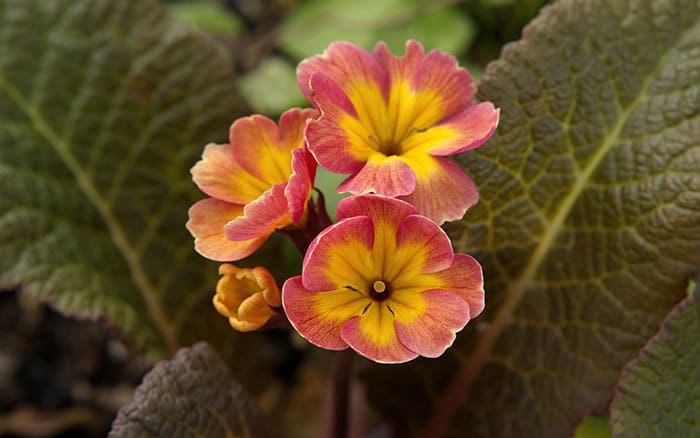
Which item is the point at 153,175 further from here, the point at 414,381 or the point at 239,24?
the point at 239,24

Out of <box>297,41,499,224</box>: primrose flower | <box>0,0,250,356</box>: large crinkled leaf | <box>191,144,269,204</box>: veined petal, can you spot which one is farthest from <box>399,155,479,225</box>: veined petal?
<box>0,0,250,356</box>: large crinkled leaf

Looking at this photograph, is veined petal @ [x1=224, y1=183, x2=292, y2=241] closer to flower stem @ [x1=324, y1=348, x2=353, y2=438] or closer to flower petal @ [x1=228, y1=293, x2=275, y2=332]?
flower petal @ [x1=228, y1=293, x2=275, y2=332]

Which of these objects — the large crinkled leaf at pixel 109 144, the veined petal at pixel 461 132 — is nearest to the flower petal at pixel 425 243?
the veined petal at pixel 461 132

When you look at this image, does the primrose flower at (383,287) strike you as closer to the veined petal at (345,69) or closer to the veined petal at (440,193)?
the veined petal at (440,193)

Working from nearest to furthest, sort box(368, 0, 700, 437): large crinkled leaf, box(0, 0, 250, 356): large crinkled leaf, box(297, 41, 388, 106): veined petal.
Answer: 1. box(297, 41, 388, 106): veined petal
2. box(368, 0, 700, 437): large crinkled leaf
3. box(0, 0, 250, 356): large crinkled leaf

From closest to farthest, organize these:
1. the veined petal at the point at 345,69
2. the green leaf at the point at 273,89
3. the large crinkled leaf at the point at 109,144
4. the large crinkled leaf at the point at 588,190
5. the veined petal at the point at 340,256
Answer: the veined petal at the point at 340,256
the veined petal at the point at 345,69
the large crinkled leaf at the point at 588,190
the large crinkled leaf at the point at 109,144
the green leaf at the point at 273,89

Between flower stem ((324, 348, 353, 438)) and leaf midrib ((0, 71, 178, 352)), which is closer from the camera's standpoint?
flower stem ((324, 348, 353, 438))

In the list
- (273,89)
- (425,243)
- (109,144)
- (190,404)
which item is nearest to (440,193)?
(425,243)
